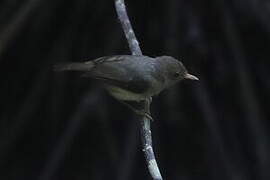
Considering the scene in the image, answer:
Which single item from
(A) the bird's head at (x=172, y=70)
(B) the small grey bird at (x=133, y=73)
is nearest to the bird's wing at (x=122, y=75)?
(B) the small grey bird at (x=133, y=73)

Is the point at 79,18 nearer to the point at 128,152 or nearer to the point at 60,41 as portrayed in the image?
the point at 60,41

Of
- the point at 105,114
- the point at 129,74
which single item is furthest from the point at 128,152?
the point at 129,74

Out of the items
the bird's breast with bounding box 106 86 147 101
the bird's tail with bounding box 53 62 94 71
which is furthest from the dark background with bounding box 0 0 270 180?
the bird's tail with bounding box 53 62 94 71

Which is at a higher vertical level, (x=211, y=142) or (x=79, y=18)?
(x=79, y=18)

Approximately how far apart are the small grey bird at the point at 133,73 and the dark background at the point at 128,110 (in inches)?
75.6

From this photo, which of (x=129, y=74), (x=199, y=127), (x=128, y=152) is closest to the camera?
(x=129, y=74)

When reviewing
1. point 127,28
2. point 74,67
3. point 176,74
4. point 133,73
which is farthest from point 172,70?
point 74,67

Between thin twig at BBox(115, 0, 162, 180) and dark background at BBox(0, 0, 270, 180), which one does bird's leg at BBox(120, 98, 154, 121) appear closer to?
thin twig at BBox(115, 0, 162, 180)

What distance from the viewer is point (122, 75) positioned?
13.3 feet

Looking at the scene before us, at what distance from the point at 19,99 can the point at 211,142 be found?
1.49m

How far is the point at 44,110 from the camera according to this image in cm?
648

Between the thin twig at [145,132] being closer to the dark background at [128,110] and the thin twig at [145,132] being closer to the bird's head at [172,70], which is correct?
the bird's head at [172,70]

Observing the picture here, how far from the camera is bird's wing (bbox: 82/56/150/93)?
4047mm

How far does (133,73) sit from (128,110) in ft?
7.32
